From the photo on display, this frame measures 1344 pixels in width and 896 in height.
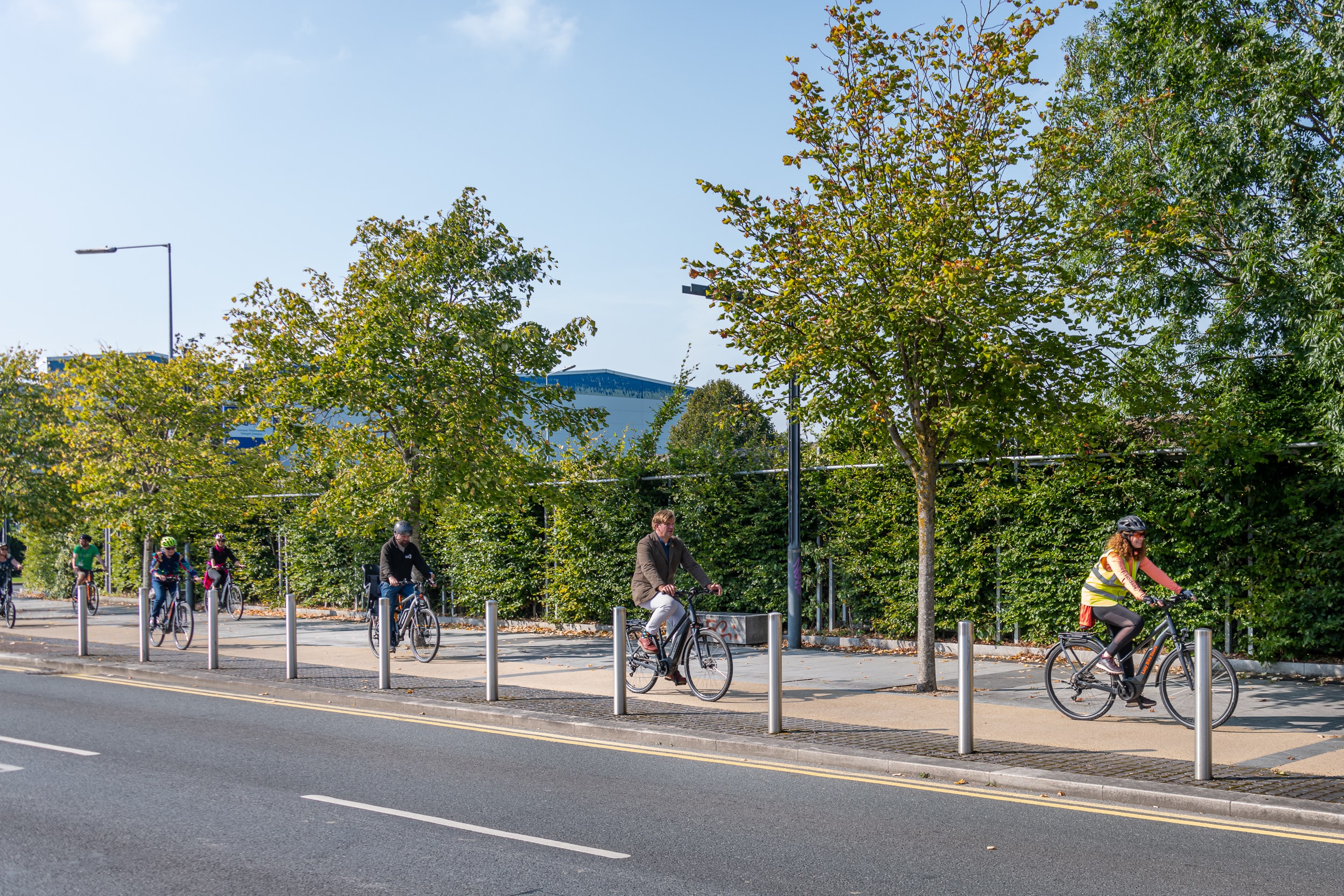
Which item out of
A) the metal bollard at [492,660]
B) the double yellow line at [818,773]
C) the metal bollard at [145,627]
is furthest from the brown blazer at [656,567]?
the metal bollard at [145,627]

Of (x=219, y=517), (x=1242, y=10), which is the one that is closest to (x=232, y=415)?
(x=219, y=517)

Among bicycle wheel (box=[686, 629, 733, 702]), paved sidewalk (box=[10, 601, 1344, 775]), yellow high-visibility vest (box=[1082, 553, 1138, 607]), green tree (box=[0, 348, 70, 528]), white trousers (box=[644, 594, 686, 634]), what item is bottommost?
paved sidewalk (box=[10, 601, 1344, 775])

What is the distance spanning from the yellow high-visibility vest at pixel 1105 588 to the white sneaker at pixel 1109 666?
1.45 ft

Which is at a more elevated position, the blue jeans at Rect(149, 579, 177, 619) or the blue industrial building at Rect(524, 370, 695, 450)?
the blue industrial building at Rect(524, 370, 695, 450)

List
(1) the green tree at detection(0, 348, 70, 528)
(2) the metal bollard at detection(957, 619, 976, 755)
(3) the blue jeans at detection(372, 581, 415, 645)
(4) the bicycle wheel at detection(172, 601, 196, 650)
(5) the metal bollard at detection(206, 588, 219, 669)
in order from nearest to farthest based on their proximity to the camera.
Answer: (2) the metal bollard at detection(957, 619, 976, 755)
(5) the metal bollard at detection(206, 588, 219, 669)
(3) the blue jeans at detection(372, 581, 415, 645)
(4) the bicycle wheel at detection(172, 601, 196, 650)
(1) the green tree at detection(0, 348, 70, 528)

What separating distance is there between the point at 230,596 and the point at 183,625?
6239mm

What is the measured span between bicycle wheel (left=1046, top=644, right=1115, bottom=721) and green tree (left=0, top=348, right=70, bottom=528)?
2013 cm

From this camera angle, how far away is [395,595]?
14.7m

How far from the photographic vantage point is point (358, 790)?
24.2 ft

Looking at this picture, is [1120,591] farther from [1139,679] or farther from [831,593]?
[831,593]

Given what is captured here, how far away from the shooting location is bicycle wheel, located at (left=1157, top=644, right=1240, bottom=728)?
8820 mm

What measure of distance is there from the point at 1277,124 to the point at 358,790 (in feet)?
37.5

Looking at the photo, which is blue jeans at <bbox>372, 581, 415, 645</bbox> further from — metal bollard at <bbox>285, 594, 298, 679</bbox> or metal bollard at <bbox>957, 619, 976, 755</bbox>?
metal bollard at <bbox>957, 619, 976, 755</bbox>

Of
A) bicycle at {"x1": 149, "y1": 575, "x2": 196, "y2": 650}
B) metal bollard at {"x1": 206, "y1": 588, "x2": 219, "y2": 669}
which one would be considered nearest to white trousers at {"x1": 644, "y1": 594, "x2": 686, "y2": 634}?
metal bollard at {"x1": 206, "y1": 588, "x2": 219, "y2": 669}
